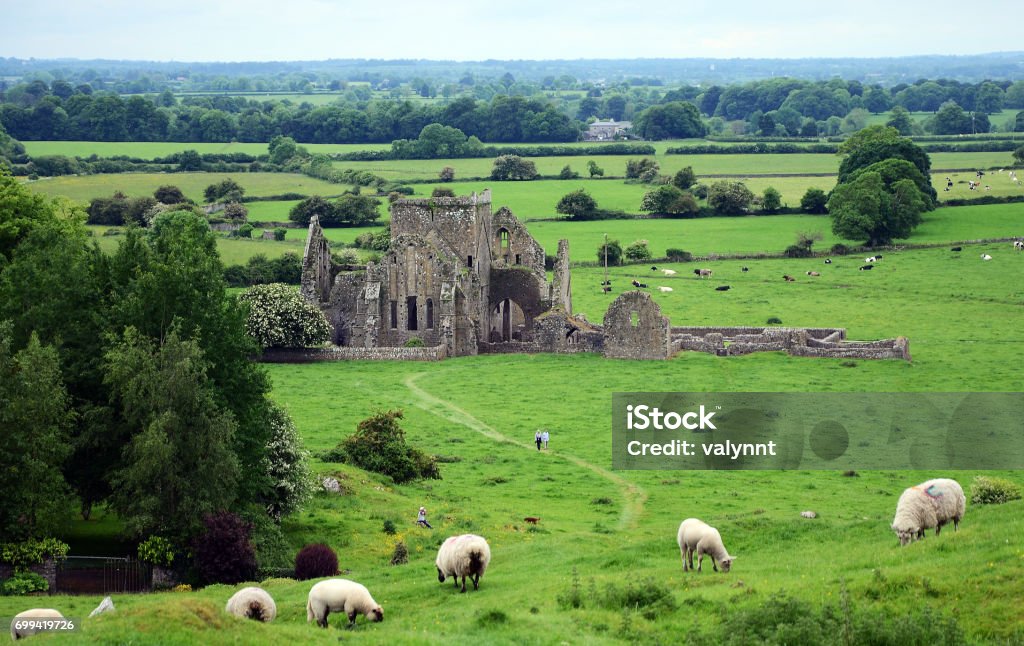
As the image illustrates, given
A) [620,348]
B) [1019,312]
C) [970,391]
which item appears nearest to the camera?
[970,391]

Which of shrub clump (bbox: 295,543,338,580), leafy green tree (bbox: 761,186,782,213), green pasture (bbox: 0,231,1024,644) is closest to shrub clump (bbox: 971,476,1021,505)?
green pasture (bbox: 0,231,1024,644)

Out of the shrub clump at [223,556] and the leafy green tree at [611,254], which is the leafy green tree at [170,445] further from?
the leafy green tree at [611,254]

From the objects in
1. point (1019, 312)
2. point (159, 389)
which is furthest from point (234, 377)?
point (1019, 312)

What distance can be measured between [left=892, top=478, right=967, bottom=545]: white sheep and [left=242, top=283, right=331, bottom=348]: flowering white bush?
51.0 meters

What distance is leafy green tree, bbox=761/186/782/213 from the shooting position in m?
141

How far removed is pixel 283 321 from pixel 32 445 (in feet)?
132

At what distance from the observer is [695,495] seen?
48250mm

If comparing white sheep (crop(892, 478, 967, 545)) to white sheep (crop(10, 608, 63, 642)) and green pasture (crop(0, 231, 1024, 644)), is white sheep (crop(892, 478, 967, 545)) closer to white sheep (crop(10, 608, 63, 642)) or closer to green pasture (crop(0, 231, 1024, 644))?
green pasture (crop(0, 231, 1024, 644))

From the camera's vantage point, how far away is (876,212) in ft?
405

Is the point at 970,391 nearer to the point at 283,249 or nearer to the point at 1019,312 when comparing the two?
the point at 1019,312

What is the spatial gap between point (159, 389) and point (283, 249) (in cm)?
Result: 7590

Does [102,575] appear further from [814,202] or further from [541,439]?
[814,202]

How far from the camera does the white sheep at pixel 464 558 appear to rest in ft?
104

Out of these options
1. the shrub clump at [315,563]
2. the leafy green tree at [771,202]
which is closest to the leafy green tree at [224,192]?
the leafy green tree at [771,202]
